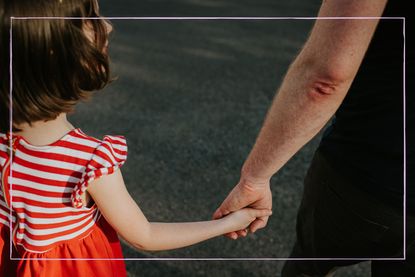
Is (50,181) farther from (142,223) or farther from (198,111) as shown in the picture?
(198,111)

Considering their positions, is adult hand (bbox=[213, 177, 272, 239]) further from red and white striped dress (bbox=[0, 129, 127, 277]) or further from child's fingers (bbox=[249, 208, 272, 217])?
red and white striped dress (bbox=[0, 129, 127, 277])

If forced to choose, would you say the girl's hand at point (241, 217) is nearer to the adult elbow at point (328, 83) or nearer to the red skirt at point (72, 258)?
the red skirt at point (72, 258)

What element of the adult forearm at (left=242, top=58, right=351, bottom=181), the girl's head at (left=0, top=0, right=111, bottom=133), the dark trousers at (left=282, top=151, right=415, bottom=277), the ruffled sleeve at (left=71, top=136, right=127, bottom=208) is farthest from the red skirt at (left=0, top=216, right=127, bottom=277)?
the dark trousers at (left=282, top=151, right=415, bottom=277)

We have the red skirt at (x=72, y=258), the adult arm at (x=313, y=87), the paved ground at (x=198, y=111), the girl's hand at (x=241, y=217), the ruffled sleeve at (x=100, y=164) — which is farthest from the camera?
the paved ground at (x=198, y=111)

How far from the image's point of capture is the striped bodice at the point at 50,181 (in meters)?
0.99

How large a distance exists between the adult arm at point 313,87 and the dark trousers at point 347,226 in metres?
0.14

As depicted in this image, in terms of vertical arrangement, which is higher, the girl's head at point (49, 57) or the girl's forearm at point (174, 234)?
the girl's head at point (49, 57)

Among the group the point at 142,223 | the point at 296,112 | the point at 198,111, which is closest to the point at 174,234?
the point at 142,223

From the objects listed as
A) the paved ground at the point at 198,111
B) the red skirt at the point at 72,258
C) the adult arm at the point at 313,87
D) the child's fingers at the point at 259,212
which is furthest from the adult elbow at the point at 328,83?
the paved ground at the point at 198,111

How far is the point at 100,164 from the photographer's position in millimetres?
979

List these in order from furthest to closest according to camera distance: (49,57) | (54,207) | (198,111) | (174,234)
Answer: (198,111)
(174,234)
(54,207)
(49,57)

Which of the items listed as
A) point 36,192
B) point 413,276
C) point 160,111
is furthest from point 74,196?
point 160,111

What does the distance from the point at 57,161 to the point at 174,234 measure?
1.01 feet

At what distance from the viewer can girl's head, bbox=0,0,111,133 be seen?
884mm
